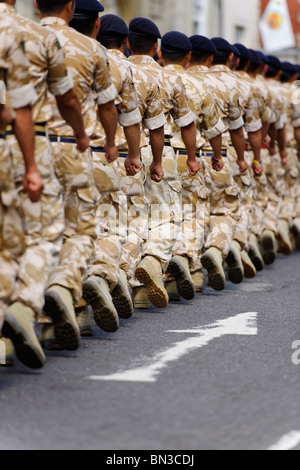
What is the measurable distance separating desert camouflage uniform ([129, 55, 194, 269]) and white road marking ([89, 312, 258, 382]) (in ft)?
3.01

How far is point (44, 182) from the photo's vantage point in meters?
5.93

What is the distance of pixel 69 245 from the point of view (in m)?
6.51

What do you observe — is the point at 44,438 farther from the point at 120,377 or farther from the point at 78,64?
the point at 78,64

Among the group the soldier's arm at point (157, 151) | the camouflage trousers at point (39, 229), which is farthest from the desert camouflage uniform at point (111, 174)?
the camouflage trousers at point (39, 229)

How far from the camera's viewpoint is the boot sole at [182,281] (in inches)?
346

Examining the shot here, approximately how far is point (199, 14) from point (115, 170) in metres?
27.5

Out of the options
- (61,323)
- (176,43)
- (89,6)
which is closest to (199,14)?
(176,43)

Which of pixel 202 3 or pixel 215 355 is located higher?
pixel 215 355

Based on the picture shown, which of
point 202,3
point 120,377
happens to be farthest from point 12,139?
point 202,3

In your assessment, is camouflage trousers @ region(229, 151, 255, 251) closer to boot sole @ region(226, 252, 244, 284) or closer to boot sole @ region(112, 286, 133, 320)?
boot sole @ region(226, 252, 244, 284)

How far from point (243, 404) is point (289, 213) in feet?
30.0

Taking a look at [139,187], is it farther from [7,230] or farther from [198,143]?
[7,230]

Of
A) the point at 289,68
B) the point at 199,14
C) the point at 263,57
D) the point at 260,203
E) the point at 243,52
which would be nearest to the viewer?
the point at 243,52

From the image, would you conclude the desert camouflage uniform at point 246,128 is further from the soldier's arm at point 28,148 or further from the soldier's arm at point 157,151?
the soldier's arm at point 28,148
